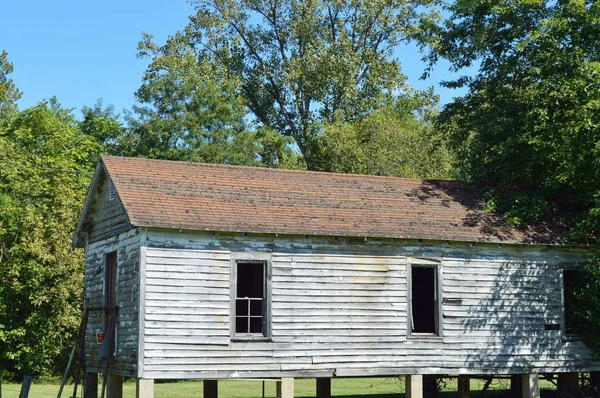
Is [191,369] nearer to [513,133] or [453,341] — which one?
[453,341]

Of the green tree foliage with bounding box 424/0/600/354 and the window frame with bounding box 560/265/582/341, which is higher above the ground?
the green tree foliage with bounding box 424/0/600/354

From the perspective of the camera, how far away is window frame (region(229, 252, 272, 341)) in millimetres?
20375

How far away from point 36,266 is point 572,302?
72.9 feet

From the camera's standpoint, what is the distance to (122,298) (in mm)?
21031

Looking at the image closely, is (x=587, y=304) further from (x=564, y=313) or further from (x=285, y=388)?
(x=285, y=388)

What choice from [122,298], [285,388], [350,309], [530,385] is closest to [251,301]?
[350,309]

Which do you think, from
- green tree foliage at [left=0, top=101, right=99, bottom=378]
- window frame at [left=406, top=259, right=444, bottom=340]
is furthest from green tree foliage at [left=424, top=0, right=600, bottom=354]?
green tree foliage at [left=0, top=101, right=99, bottom=378]

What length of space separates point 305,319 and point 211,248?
9.44 feet

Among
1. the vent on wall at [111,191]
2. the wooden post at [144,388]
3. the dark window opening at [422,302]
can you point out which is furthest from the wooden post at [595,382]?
the vent on wall at [111,191]

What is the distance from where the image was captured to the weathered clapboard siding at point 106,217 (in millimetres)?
21688

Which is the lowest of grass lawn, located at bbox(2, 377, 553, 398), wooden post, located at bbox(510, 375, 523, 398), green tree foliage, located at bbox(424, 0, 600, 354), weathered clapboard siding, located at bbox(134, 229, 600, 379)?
grass lawn, located at bbox(2, 377, 553, 398)

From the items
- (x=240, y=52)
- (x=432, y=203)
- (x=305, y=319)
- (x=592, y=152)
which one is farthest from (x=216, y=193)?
(x=240, y=52)

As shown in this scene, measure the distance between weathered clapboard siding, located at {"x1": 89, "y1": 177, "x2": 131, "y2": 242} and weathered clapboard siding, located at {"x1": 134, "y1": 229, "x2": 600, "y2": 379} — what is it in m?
2.28

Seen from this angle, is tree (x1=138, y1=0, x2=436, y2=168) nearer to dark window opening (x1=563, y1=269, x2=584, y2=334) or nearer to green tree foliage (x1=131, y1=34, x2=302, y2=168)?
green tree foliage (x1=131, y1=34, x2=302, y2=168)
